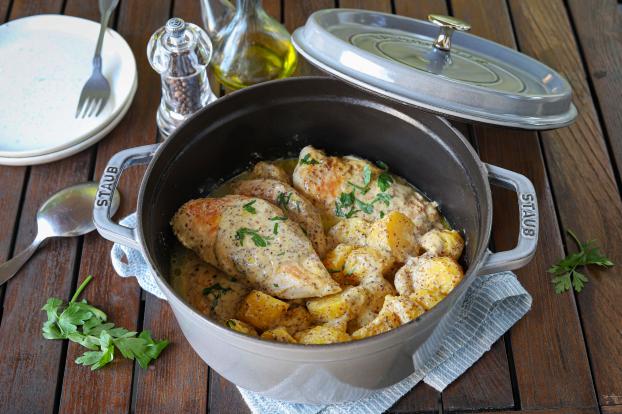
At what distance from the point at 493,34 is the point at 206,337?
1458 mm

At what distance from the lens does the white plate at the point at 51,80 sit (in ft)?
6.73

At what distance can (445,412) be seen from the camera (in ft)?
5.29

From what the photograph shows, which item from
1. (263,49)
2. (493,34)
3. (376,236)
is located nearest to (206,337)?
(376,236)

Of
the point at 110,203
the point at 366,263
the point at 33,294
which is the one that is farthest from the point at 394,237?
the point at 33,294

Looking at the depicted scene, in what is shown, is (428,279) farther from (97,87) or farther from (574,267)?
(97,87)

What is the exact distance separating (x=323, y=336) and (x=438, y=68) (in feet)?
1.96

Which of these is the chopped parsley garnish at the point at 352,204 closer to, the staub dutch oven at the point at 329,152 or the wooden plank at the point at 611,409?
the staub dutch oven at the point at 329,152

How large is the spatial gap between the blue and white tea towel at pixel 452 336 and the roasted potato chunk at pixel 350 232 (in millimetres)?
278

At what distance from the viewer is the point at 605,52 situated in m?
2.31

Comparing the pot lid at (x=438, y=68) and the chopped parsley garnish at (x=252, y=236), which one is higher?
the pot lid at (x=438, y=68)

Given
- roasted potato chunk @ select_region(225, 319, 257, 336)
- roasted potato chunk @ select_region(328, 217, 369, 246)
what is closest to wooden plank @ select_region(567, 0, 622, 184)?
roasted potato chunk @ select_region(328, 217, 369, 246)

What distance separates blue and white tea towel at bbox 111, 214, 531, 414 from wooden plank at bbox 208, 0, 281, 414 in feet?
0.10

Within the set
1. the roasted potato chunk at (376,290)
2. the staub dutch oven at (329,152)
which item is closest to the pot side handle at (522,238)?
the staub dutch oven at (329,152)

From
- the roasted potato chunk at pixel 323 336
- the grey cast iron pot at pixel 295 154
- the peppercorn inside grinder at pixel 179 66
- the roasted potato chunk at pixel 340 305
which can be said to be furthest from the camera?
the peppercorn inside grinder at pixel 179 66
